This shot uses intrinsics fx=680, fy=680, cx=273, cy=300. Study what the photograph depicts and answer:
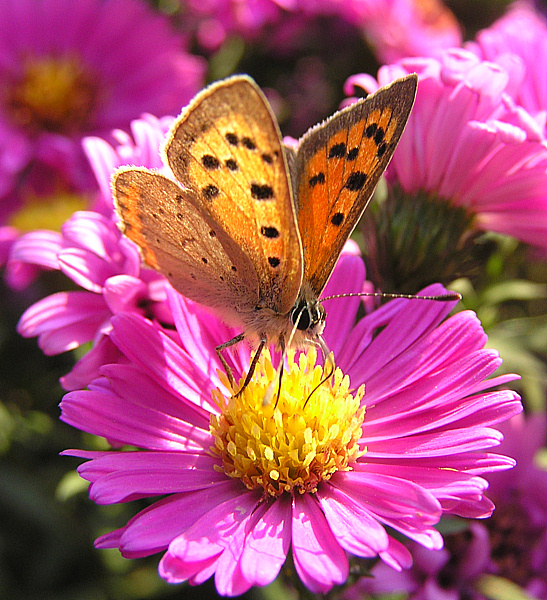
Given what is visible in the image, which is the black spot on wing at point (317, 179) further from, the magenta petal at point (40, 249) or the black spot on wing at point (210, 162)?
the magenta petal at point (40, 249)

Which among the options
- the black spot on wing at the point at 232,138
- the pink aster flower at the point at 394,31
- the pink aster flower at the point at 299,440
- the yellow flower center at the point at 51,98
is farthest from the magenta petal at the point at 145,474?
the yellow flower center at the point at 51,98

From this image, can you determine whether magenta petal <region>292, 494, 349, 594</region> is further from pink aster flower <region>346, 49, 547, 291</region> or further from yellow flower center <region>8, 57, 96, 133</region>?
yellow flower center <region>8, 57, 96, 133</region>

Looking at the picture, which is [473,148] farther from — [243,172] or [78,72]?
[78,72]

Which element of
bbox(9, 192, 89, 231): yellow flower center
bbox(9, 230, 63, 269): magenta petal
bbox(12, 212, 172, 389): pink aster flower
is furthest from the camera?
bbox(9, 192, 89, 231): yellow flower center

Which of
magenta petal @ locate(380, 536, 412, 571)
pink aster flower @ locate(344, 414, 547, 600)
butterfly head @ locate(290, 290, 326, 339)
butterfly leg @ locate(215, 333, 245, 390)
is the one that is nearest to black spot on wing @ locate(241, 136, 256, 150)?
butterfly head @ locate(290, 290, 326, 339)

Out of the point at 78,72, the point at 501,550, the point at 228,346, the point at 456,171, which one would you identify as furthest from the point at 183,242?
the point at 78,72

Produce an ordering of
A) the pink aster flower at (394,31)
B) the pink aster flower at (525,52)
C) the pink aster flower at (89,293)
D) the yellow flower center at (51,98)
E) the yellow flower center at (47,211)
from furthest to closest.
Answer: the yellow flower center at (51,98), the pink aster flower at (394,31), the yellow flower center at (47,211), the pink aster flower at (525,52), the pink aster flower at (89,293)

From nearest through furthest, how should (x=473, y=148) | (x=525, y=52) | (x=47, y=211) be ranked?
(x=473, y=148) < (x=525, y=52) < (x=47, y=211)
